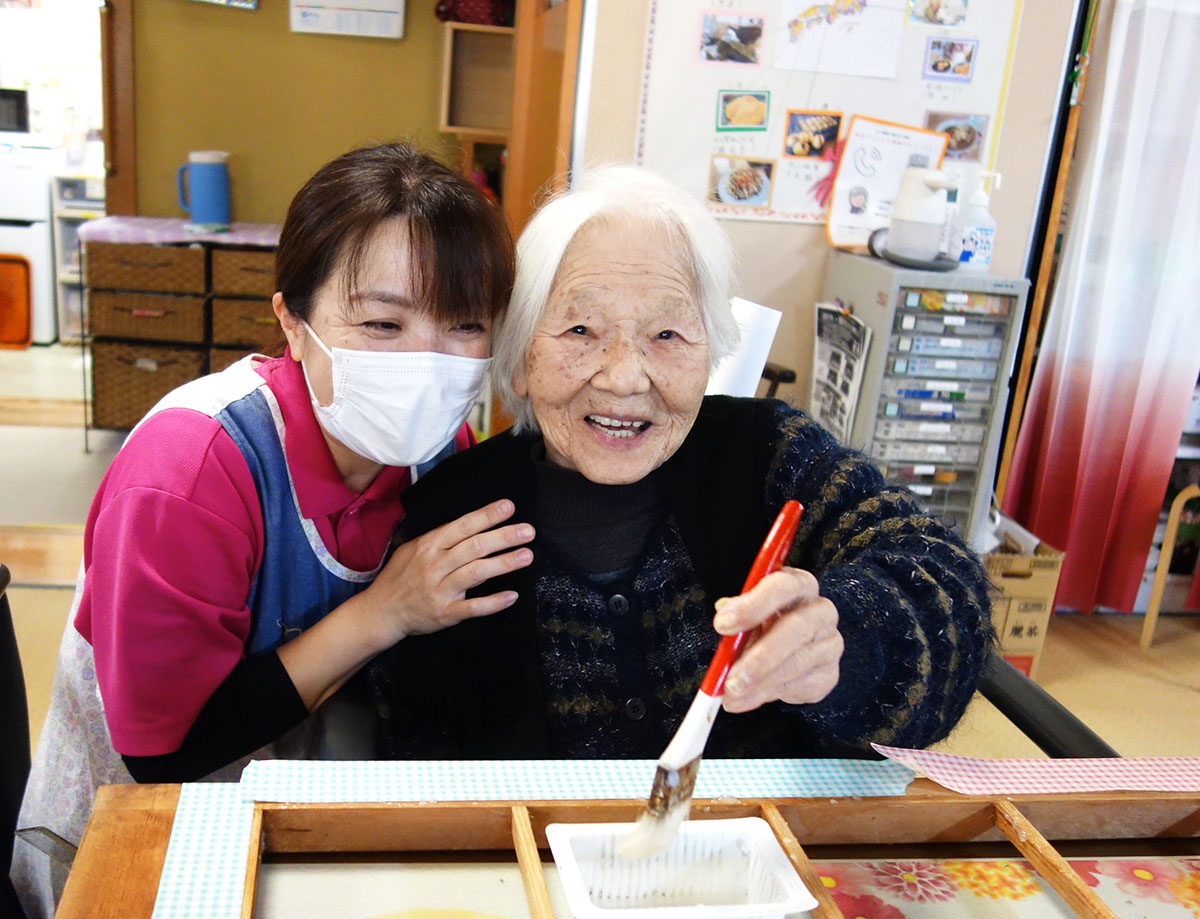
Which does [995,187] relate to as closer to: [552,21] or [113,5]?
[552,21]

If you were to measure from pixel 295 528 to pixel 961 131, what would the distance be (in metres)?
2.36

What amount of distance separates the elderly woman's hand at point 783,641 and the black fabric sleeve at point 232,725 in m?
0.59

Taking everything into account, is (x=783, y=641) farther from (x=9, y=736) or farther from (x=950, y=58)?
(x=950, y=58)

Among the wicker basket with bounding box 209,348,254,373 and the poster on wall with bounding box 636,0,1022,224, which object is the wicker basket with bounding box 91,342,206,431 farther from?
the poster on wall with bounding box 636,0,1022,224

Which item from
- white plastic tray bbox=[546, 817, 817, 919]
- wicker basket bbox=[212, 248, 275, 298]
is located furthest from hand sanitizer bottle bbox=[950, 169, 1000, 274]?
wicker basket bbox=[212, 248, 275, 298]

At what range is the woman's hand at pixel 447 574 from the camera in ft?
4.06

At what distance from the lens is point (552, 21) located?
10.2 feet

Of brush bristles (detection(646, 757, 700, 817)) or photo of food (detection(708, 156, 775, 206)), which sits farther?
photo of food (detection(708, 156, 775, 206))

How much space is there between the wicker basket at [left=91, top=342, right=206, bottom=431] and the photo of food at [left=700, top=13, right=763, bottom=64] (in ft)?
8.56

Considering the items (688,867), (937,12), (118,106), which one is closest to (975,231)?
(937,12)

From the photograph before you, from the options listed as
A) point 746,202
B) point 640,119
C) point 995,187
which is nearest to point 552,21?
point 640,119

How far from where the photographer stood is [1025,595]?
3.08 meters

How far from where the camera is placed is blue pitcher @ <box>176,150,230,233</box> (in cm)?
461

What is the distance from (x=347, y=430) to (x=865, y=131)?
2.07 metres
